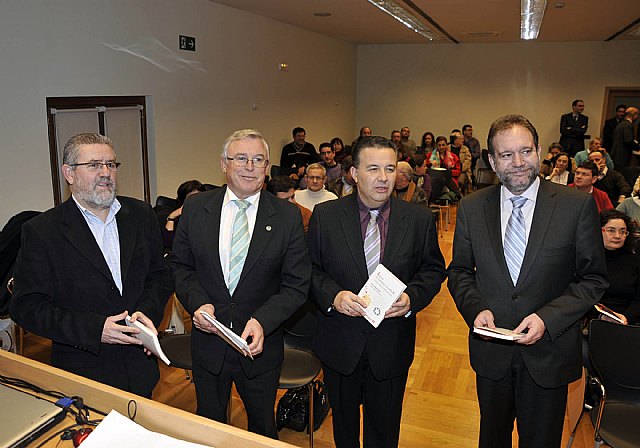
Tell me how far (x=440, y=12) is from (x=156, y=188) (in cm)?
552

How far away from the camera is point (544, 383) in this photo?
7.52 ft

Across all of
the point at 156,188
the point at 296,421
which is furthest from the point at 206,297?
the point at 156,188

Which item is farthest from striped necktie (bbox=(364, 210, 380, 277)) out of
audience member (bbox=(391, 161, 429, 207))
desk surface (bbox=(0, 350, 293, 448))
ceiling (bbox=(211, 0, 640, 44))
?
ceiling (bbox=(211, 0, 640, 44))

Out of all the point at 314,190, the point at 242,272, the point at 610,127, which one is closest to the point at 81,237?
the point at 242,272

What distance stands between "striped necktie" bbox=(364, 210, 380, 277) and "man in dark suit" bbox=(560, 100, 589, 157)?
41.8 feet

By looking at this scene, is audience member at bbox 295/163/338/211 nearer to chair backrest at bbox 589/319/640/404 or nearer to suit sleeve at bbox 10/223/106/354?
chair backrest at bbox 589/319/640/404

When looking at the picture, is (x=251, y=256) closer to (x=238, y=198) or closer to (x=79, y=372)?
(x=238, y=198)

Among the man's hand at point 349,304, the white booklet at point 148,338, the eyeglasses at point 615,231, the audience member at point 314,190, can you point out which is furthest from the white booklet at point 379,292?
the audience member at point 314,190

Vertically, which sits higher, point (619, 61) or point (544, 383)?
point (619, 61)

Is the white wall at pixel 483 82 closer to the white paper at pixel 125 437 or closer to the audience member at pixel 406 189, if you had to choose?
the audience member at pixel 406 189

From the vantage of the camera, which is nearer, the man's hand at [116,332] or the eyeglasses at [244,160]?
the man's hand at [116,332]

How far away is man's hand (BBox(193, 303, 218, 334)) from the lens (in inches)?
88.7

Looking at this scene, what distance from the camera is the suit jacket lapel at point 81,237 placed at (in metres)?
2.26

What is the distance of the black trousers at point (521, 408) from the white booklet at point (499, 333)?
0.27 meters
